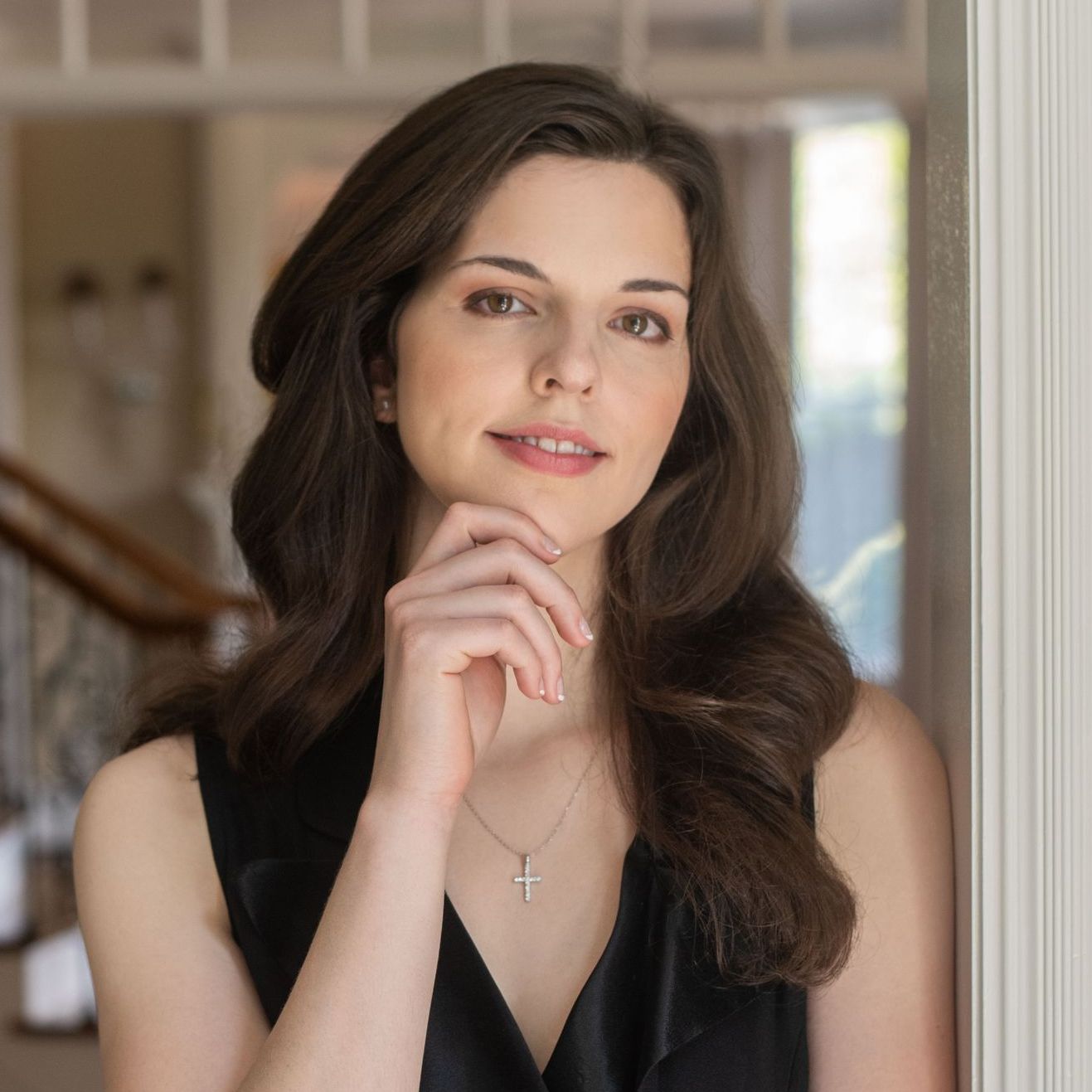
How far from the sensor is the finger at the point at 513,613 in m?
1.39

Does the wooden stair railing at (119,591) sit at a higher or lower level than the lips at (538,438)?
lower

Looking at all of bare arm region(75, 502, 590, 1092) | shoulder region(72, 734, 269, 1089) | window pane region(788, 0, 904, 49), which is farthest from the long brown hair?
window pane region(788, 0, 904, 49)

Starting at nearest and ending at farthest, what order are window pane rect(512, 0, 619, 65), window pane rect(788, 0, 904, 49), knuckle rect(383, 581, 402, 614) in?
knuckle rect(383, 581, 402, 614)
window pane rect(512, 0, 619, 65)
window pane rect(788, 0, 904, 49)

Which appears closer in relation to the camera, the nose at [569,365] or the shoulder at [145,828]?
the nose at [569,365]

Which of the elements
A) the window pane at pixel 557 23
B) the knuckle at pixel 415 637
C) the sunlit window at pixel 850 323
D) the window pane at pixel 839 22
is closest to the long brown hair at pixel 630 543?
the knuckle at pixel 415 637

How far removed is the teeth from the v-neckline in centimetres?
41

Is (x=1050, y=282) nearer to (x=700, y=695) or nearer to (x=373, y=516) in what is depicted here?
(x=700, y=695)

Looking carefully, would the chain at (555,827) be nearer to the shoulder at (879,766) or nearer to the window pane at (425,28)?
the shoulder at (879,766)

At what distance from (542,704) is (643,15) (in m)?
2.62

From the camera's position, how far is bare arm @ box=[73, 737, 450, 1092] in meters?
1.33

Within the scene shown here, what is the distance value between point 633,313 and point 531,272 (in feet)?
0.40

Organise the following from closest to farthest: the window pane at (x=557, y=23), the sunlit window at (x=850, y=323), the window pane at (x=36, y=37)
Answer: the window pane at (x=36, y=37)
the window pane at (x=557, y=23)
the sunlit window at (x=850, y=323)

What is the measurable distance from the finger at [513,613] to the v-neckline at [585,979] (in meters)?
0.25

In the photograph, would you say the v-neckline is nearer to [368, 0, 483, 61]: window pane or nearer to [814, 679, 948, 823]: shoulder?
[814, 679, 948, 823]: shoulder
